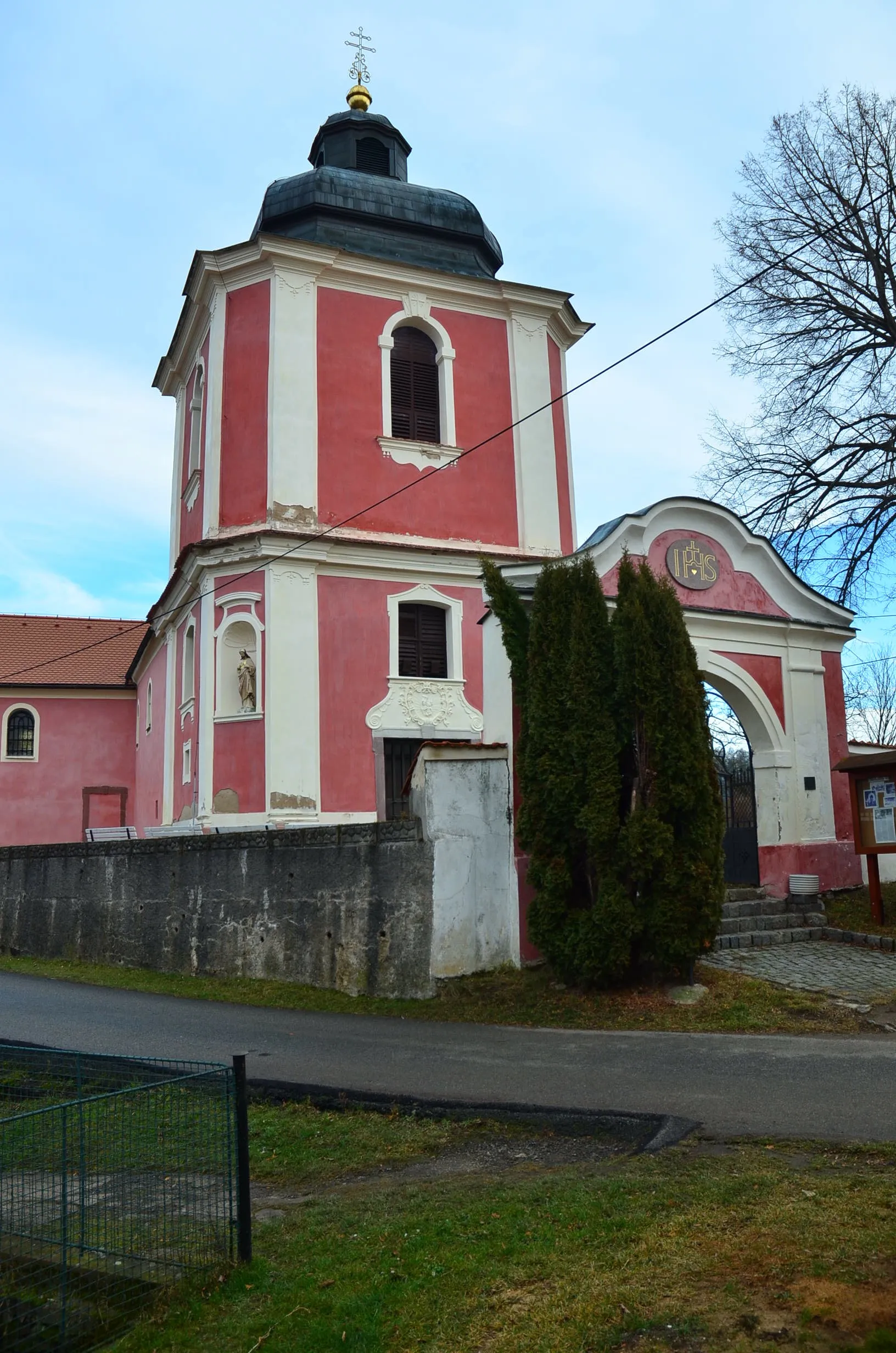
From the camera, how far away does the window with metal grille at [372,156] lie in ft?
82.2

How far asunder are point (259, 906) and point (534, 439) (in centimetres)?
1194

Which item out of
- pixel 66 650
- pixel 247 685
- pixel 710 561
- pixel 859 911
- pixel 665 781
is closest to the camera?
pixel 665 781

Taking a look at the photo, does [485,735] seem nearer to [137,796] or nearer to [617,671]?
[617,671]

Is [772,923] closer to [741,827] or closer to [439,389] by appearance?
[741,827]

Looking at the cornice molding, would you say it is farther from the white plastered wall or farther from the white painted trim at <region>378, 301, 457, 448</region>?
the white plastered wall

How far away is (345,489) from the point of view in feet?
66.9

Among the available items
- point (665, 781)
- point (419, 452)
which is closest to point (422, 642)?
point (419, 452)

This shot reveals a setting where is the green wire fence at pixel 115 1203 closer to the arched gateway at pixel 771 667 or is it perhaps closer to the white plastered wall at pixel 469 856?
the white plastered wall at pixel 469 856

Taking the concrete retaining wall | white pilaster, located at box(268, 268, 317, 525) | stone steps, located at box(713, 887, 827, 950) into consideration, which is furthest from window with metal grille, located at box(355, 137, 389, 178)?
stone steps, located at box(713, 887, 827, 950)

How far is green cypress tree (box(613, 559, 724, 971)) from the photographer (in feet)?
34.9

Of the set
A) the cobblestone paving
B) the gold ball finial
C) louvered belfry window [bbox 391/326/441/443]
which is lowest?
the cobblestone paving

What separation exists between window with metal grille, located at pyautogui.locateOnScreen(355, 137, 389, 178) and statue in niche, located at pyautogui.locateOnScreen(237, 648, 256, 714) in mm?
12197

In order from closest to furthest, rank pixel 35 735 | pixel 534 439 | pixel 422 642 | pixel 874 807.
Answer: pixel 874 807, pixel 422 642, pixel 534 439, pixel 35 735

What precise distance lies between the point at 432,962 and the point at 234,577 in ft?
32.8
